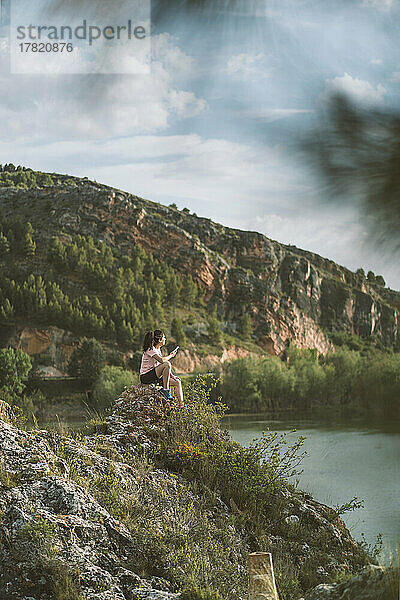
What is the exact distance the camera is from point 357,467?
20.6 m

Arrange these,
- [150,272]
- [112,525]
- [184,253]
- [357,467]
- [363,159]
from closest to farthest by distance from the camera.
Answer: [363,159] < [112,525] < [357,467] < [150,272] < [184,253]

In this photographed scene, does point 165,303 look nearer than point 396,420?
No

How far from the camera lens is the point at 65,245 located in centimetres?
7844

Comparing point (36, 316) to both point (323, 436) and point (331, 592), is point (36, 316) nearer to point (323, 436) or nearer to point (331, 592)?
point (323, 436)

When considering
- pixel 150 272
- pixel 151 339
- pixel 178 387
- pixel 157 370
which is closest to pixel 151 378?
pixel 157 370

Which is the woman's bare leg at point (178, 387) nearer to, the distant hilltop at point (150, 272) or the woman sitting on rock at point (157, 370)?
the woman sitting on rock at point (157, 370)

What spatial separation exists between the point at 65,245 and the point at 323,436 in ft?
192

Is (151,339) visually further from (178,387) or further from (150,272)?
(150,272)

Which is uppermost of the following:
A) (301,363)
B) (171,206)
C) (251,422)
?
(171,206)

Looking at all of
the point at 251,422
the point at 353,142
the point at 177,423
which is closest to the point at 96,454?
the point at 177,423

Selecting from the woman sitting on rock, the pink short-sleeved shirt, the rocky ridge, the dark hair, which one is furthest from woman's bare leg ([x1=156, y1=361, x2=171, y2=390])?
the rocky ridge

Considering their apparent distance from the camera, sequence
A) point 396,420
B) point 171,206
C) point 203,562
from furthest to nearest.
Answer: point 171,206 → point 396,420 → point 203,562

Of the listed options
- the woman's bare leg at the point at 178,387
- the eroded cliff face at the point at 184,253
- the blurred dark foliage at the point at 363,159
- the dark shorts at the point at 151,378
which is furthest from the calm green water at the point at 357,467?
the eroded cliff face at the point at 184,253

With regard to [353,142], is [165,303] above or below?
above
